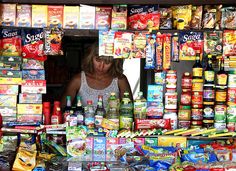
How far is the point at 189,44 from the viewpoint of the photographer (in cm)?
414

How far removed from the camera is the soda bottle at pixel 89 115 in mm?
4145

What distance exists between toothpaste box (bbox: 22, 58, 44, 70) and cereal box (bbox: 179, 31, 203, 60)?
3.98 ft

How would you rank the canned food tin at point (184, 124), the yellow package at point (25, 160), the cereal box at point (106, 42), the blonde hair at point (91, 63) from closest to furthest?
the yellow package at point (25, 160) < the cereal box at point (106, 42) < the canned food tin at point (184, 124) < the blonde hair at point (91, 63)

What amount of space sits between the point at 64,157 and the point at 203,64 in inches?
57.2

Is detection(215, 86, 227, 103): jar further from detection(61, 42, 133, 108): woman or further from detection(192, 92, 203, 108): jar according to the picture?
detection(61, 42, 133, 108): woman

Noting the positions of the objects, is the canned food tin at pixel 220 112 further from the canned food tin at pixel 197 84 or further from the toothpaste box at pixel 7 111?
the toothpaste box at pixel 7 111

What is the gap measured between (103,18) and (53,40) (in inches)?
18.4

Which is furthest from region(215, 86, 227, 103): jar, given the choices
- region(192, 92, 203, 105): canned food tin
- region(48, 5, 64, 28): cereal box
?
region(48, 5, 64, 28): cereal box

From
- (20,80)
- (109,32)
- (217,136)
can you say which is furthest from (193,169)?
(20,80)

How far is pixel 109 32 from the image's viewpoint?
4.11 meters

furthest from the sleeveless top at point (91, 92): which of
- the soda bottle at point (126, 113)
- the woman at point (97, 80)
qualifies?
the soda bottle at point (126, 113)

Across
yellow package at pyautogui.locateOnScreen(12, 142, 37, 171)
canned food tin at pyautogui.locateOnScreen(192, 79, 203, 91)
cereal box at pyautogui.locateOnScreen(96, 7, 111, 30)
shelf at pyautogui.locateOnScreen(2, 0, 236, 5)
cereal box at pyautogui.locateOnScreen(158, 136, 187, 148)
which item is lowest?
yellow package at pyautogui.locateOnScreen(12, 142, 37, 171)

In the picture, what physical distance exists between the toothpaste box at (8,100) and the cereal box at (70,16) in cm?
76

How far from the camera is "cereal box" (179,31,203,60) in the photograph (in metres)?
4.14
